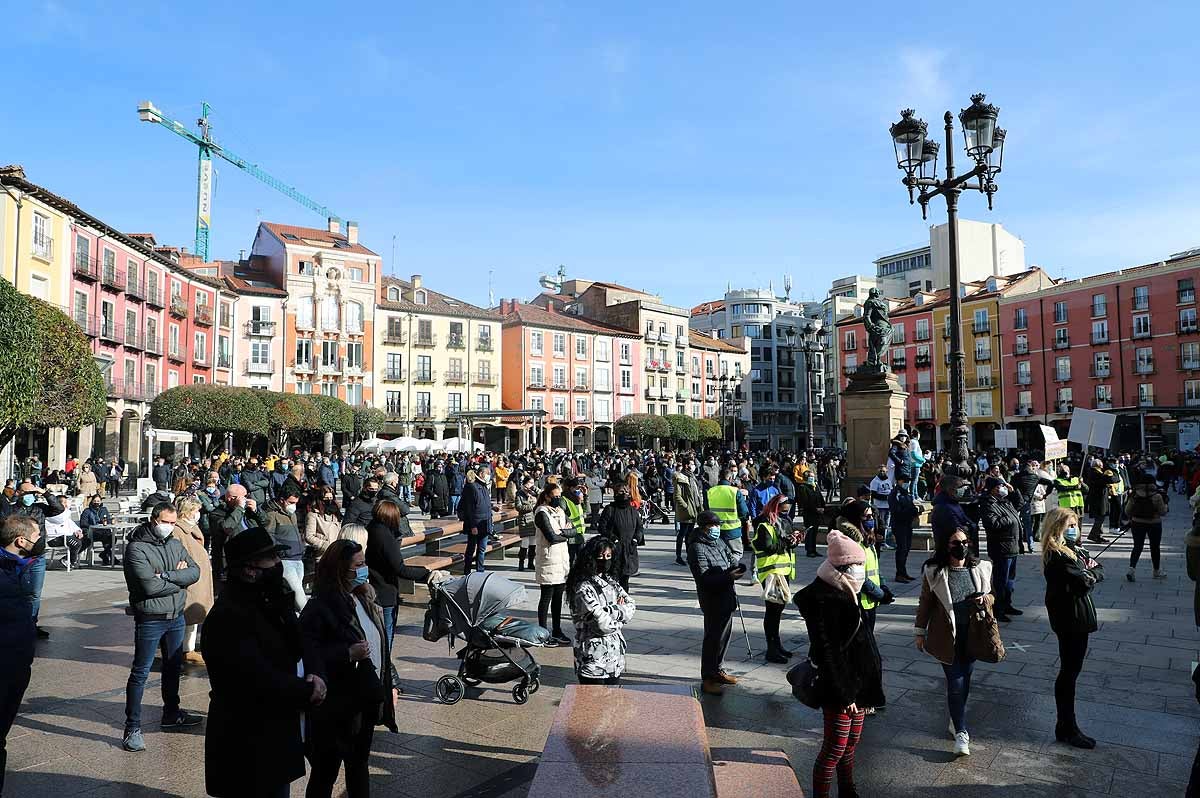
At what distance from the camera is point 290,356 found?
4969cm

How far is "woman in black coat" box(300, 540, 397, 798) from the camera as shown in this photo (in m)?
3.82

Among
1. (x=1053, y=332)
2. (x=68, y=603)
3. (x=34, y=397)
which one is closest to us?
(x=68, y=603)

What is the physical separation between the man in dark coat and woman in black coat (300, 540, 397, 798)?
1.16 feet

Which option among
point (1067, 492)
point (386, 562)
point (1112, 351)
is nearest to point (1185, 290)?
point (1112, 351)

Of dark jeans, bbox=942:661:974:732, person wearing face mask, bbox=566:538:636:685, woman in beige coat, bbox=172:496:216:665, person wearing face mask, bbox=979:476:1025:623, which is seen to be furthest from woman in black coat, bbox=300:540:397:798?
person wearing face mask, bbox=979:476:1025:623

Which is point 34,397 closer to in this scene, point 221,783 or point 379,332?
point 221,783

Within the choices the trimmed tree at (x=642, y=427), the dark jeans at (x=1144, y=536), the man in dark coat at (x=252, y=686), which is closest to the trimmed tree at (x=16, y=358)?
the man in dark coat at (x=252, y=686)

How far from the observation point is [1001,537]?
8.70 meters

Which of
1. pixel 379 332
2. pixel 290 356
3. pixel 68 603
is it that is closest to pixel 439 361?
pixel 379 332

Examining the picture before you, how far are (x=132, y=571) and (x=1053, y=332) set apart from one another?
5914cm

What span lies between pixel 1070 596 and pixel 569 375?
183 feet

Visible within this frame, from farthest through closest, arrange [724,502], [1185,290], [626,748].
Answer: [1185,290] < [724,502] < [626,748]

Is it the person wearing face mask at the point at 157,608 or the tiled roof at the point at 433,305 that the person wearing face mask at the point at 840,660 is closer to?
the person wearing face mask at the point at 157,608

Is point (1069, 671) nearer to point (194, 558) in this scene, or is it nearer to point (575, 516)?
point (575, 516)
